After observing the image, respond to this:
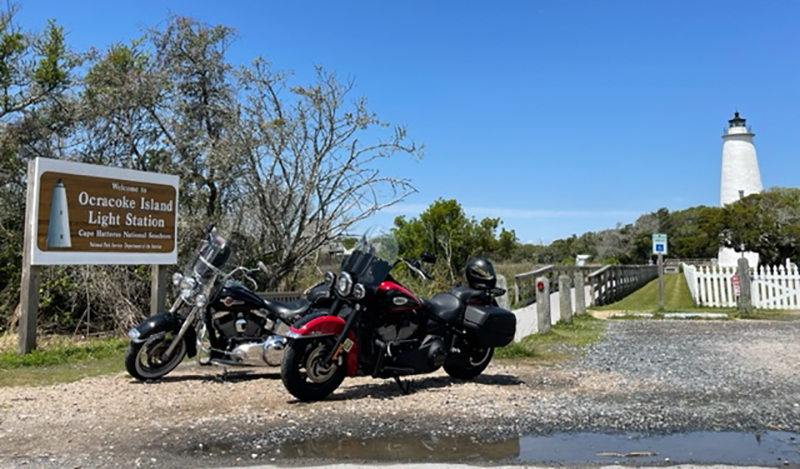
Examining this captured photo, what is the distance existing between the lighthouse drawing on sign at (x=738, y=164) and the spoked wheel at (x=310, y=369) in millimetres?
64761

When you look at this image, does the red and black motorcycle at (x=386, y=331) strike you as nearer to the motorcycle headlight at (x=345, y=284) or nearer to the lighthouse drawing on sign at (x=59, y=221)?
the motorcycle headlight at (x=345, y=284)

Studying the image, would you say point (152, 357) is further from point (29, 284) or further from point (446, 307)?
point (446, 307)

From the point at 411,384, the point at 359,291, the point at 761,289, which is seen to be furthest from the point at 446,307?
the point at 761,289

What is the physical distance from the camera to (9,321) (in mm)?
11938

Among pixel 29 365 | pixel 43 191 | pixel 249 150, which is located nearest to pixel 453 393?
pixel 29 365

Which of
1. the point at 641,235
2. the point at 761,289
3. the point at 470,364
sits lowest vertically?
the point at 470,364

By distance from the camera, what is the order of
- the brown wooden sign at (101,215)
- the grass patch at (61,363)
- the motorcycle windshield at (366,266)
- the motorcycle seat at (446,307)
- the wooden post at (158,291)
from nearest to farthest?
the motorcycle windshield at (366,266) < the motorcycle seat at (446,307) < the grass patch at (61,363) < the brown wooden sign at (101,215) < the wooden post at (158,291)

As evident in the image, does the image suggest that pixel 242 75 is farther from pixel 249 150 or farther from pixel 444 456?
pixel 444 456

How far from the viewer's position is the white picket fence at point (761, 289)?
17.0m

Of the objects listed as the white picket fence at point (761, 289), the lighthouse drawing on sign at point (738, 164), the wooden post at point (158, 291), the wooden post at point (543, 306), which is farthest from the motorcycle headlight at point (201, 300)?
the lighthouse drawing on sign at point (738, 164)

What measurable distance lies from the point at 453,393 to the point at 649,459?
8.12 ft

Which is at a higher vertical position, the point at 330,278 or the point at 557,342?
the point at 330,278

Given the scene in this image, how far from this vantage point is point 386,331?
6.70 meters

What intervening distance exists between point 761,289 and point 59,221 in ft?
53.7
